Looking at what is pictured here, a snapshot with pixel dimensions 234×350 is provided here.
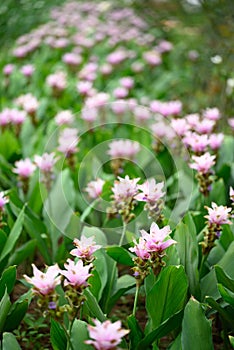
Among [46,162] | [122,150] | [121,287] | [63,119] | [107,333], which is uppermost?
[107,333]

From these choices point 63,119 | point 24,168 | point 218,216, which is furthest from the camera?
point 63,119

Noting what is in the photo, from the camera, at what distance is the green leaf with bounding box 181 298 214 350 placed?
180 cm

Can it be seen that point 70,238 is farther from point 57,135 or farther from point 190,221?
point 57,135

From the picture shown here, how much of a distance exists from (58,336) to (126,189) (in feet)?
1.80

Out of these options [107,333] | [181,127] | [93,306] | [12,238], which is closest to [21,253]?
[12,238]

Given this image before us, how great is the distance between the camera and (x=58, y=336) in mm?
1853

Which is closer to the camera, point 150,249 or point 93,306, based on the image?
point 150,249

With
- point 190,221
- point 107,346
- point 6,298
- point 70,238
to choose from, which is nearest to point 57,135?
point 70,238

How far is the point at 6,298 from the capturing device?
1862 millimetres

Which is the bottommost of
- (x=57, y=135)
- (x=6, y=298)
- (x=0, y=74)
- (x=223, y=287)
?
(x=0, y=74)

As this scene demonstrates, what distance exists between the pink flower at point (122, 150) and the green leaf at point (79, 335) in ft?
4.50

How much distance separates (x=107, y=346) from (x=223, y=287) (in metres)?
0.60

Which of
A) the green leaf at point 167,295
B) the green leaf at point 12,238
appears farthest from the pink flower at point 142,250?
the green leaf at point 12,238

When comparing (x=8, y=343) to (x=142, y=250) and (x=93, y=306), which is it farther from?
(x=142, y=250)
